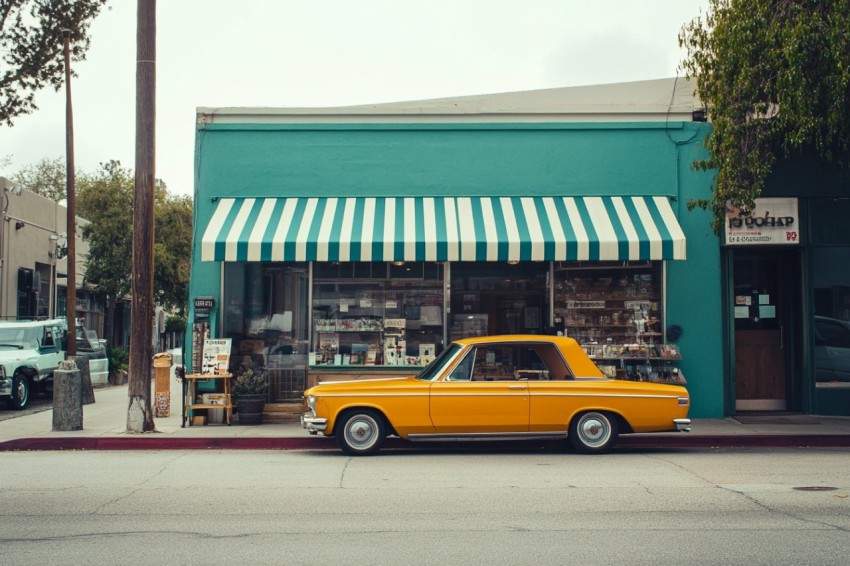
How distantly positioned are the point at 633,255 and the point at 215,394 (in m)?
7.35

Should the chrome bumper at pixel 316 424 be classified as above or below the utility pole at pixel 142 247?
below

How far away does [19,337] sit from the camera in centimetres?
Result: 1991

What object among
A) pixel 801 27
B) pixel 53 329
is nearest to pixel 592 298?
pixel 801 27

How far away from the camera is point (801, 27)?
41.0ft

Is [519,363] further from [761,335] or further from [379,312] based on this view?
[761,335]

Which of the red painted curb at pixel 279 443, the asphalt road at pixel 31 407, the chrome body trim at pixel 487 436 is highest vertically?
the chrome body trim at pixel 487 436

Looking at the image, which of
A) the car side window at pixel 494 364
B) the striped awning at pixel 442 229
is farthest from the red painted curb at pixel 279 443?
the striped awning at pixel 442 229

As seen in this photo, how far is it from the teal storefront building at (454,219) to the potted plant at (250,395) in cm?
55

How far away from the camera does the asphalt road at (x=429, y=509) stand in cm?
629

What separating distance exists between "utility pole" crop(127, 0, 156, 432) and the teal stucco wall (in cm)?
220

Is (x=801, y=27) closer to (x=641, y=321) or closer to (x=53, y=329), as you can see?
(x=641, y=321)

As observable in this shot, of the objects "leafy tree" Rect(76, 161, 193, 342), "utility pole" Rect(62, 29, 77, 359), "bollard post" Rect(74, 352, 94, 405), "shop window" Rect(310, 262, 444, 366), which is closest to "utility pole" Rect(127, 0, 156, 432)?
"shop window" Rect(310, 262, 444, 366)

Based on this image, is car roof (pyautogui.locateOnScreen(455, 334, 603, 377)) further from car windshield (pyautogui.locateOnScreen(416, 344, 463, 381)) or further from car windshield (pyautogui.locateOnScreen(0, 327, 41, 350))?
car windshield (pyautogui.locateOnScreen(0, 327, 41, 350))

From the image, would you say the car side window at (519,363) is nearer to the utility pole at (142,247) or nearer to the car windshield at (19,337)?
the utility pole at (142,247)
